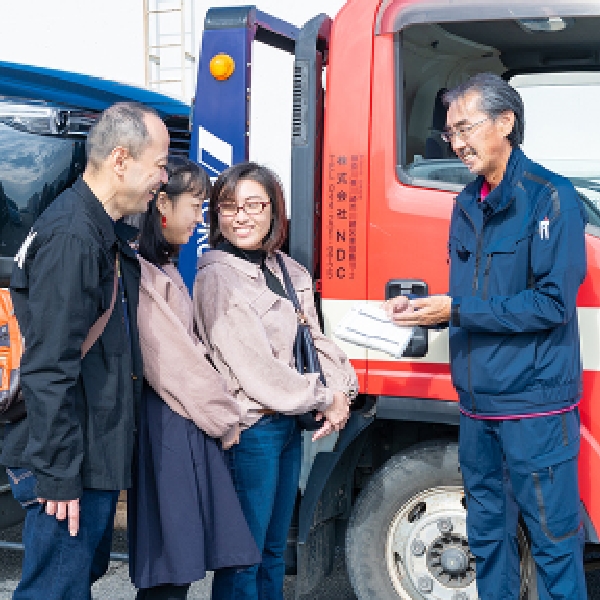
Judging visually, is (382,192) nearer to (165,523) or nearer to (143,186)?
(143,186)

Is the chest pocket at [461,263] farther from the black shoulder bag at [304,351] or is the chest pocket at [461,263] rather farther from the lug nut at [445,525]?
the lug nut at [445,525]

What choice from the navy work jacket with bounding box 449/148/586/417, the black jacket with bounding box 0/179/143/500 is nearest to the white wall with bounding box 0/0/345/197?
the navy work jacket with bounding box 449/148/586/417

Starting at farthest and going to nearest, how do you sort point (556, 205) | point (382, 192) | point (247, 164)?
point (382, 192) → point (247, 164) → point (556, 205)

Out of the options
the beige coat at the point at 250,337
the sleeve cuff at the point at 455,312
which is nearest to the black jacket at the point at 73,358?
the beige coat at the point at 250,337

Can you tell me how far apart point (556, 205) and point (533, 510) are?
34.3 inches

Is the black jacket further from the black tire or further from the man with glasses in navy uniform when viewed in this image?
the black tire

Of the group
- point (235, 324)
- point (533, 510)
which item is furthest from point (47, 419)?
point (533, 510)

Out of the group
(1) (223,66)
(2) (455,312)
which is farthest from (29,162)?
(2) (455,312)

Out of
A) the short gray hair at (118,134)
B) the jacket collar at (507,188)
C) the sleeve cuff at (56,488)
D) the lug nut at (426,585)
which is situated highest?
the short gray hair at (118,134)

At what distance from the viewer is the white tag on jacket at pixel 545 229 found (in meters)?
2.41

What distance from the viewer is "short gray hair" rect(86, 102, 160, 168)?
82.3 inches

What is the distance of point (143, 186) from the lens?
2.14 m

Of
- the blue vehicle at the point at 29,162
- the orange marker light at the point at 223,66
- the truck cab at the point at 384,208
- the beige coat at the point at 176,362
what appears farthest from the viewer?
the blue vehicle at the point at 29,162

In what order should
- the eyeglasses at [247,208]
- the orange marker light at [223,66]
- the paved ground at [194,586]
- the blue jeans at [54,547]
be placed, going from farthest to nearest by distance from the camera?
the paved ground at [194,586]
the orange marker light at [223,66]
the eyeglasses at [247,208]
the blue jeans at [54,547]
